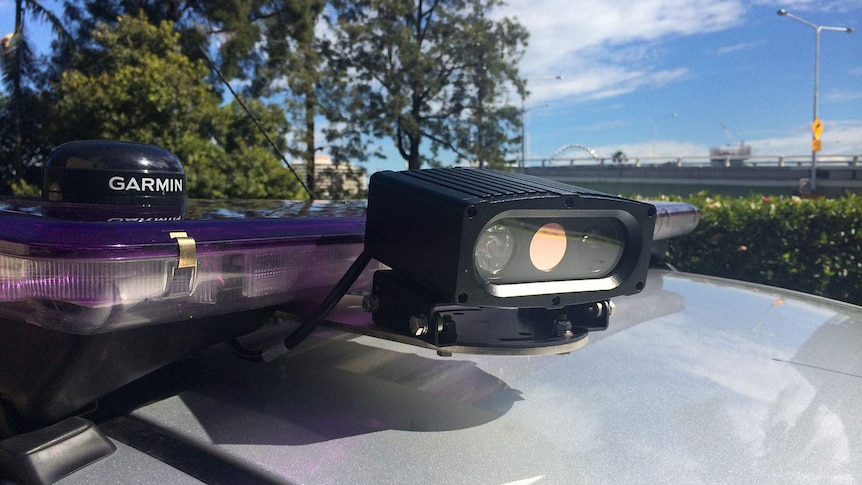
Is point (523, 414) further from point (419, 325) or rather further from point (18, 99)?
point (18, 99)

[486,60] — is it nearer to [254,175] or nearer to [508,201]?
[254,175]

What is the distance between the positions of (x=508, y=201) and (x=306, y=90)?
728 inches

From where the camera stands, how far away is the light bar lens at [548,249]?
3.70 feet

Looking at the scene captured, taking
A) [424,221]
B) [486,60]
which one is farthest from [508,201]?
[486,60]

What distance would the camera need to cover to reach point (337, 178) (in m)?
20.6

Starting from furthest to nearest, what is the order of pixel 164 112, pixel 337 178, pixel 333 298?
pixel 337 178 < pixel 164 112 < pixel 333 298

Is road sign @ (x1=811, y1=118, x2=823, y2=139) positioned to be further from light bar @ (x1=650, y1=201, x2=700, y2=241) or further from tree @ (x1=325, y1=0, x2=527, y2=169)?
light bar @ (x1=650, y1=201, x2=700, y2=241)

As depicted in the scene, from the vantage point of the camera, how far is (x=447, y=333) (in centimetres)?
112

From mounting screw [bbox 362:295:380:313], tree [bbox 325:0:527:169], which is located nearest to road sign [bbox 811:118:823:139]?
tree [bbox 325:0:527:169]

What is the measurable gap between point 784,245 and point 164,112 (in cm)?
1151

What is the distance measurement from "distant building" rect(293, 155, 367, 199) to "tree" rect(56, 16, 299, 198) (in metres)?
4.55

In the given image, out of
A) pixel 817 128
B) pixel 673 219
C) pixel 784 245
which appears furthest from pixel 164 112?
pixel 817 128

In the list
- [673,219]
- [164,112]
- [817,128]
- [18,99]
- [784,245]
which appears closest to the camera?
[673,219]

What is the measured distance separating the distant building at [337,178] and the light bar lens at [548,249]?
1892 cm
